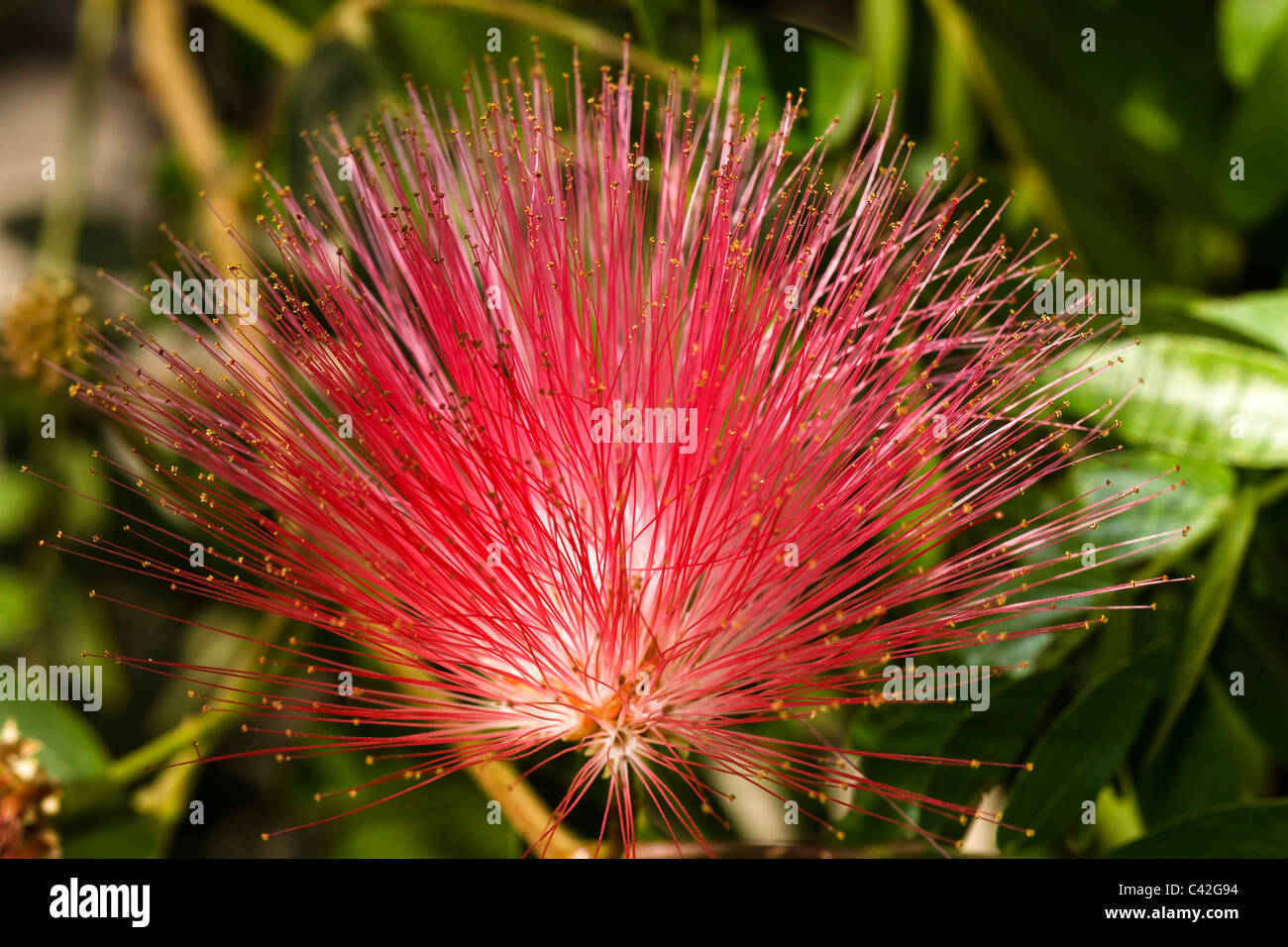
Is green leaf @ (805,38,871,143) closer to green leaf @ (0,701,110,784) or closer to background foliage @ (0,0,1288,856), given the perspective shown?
background foliage @ (0,0,1288,856)

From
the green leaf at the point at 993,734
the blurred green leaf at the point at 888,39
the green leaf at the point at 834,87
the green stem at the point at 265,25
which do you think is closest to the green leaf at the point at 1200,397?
the green leaf at the point at 993,734

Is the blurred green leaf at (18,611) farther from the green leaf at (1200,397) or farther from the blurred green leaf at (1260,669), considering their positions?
the blurred green leaf at (1260,669)

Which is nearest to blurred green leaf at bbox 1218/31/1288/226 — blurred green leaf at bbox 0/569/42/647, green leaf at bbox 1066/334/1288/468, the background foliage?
the background foliage

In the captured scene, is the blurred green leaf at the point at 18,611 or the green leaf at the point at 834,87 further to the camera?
the blurred green leaf at the point at 18,611
